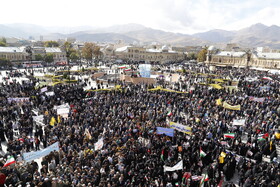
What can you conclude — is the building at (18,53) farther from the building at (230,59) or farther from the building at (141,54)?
the building at (230,59)

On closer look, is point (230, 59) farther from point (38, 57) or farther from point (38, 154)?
point (38, 154)

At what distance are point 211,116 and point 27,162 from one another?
14691 mm

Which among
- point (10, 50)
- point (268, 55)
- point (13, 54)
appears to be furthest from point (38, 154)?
point (268, 55)

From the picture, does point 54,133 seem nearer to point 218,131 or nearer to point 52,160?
point 52,160

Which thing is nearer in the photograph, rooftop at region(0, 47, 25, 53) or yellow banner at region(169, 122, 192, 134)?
yellow banner at region(169, 122, 192, 134)

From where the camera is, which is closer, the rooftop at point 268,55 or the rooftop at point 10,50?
the rooftop at point 268,55

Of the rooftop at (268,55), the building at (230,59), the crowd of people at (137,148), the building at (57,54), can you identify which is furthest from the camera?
the building at (57,54)

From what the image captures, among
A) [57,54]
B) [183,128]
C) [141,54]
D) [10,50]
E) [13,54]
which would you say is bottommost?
[183,128]

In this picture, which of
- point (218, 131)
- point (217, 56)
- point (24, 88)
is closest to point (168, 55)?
point (217, 56)

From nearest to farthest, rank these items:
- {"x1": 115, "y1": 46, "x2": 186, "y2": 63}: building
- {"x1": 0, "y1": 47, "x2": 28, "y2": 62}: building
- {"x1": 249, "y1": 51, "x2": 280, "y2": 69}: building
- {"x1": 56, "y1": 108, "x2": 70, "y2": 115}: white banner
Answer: {"x1": 56, "y1": 108, "x2": 70, "y2": 115}: white banner < {"x1": 249, "y1": 51, "x2": 280, "y2": 69}: building < {"x1": 0, "y1": 47, "x2": 28, "y2": 62}: building < {"x1": 115, "y1": 46, "x2": 186, "y2": 63}: building

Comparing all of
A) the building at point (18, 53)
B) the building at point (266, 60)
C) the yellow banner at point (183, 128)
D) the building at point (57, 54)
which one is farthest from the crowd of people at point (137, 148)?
the building at point (57, 54)

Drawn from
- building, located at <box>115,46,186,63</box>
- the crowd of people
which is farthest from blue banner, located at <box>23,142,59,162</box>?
building, located at <box>115,46,186,63</box>

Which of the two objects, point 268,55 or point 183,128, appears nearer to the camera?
point 183,128

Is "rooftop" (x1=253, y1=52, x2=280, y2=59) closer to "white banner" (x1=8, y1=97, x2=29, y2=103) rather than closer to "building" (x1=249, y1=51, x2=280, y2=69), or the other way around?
"building" (x1=249, y1=51, x2=280, y2=69)
